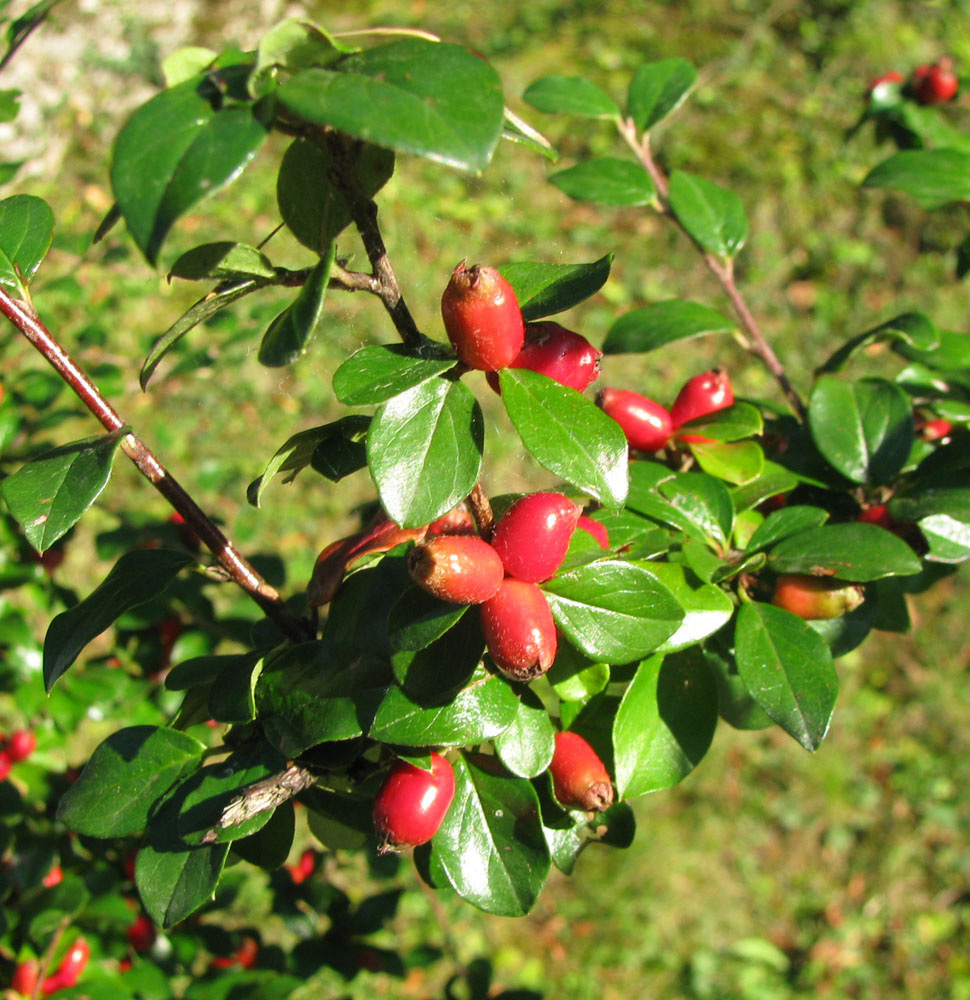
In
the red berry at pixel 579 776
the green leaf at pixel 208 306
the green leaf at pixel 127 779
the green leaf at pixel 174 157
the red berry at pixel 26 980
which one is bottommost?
the red berry at pixel 26 980

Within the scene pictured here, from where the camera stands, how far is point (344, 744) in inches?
32.9

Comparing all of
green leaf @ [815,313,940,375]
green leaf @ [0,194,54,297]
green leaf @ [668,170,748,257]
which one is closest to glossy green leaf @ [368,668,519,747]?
green leaf @ [0,194,54,297]

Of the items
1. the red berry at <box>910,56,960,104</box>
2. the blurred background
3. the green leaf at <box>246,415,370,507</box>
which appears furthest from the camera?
the blurred background

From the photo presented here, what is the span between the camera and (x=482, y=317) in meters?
0.63

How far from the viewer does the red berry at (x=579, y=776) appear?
825 mm

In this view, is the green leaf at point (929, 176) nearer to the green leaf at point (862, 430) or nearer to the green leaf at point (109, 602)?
the green leaf at point (862, 430)

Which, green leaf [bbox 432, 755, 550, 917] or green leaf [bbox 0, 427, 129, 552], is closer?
green leaf [bbox 0, 427, 129, 552]

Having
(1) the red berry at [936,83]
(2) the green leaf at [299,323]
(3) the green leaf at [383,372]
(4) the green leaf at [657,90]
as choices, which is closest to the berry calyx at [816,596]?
(3) the green leaf at [383,372]

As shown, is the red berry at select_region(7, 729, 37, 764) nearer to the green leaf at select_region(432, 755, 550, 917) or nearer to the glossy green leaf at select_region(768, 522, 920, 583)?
the green leaf at select_region(432, 755, 550, 917)

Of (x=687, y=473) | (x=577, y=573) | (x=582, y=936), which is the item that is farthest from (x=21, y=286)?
(x=582, y=936)

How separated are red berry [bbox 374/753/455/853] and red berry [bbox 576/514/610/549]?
0.24 meters

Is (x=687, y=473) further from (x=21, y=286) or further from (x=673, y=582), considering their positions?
(x=21, y=286)

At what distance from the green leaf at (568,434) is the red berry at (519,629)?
0.09m

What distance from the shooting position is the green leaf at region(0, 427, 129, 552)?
72 centimetres
